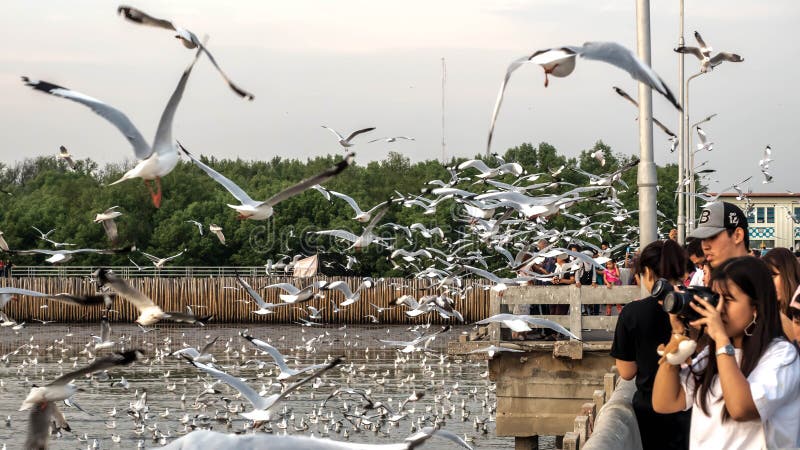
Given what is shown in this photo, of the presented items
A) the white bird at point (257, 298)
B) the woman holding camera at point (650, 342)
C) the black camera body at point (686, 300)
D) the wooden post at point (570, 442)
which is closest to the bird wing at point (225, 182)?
the wooden post at point (570, 442)

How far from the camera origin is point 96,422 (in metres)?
24.4

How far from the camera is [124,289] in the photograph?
6.51 m

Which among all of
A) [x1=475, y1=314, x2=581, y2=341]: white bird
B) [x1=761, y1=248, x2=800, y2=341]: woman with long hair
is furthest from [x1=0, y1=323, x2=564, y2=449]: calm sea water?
[x1=761, y1=248, x2=800, y2=341]: woman with long hair

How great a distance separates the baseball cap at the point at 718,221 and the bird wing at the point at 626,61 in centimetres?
77

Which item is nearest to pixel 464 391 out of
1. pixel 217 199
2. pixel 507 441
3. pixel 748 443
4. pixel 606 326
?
pixel 507 441

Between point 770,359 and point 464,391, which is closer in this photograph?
point 770,359

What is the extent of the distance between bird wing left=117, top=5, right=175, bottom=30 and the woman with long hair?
145 inches


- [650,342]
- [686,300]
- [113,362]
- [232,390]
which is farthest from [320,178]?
[232,390]

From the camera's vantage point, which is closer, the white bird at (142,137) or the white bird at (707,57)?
the white bird at (142,137)

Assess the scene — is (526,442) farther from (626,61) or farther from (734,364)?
(734,364)

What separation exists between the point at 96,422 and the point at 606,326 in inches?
434

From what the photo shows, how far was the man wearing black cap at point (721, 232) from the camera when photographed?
693 centimetres

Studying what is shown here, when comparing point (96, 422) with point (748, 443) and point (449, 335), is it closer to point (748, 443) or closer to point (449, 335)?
point (748, 443)

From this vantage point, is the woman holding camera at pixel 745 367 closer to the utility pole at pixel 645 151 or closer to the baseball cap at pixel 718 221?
the baseball cap at pixel 718 221
